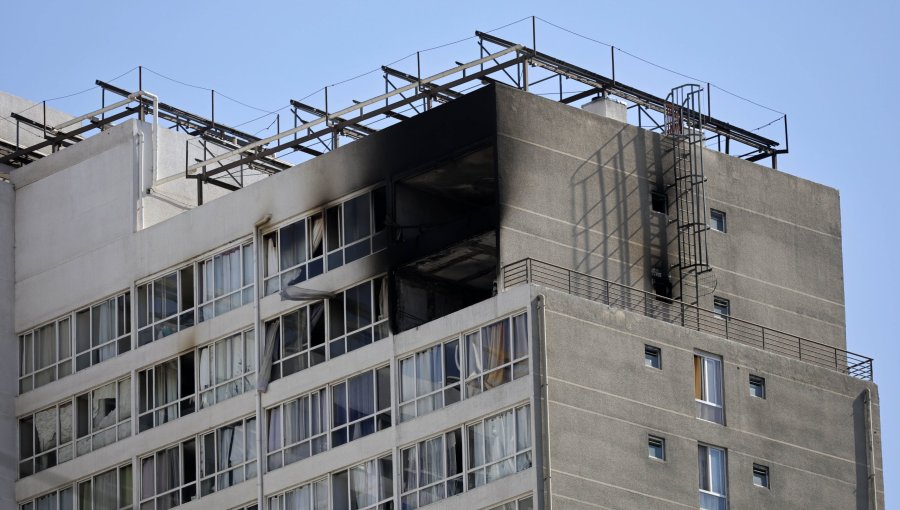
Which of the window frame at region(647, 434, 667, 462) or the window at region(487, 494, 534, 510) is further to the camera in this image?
the window frame at region(647, 434, 667, 462)

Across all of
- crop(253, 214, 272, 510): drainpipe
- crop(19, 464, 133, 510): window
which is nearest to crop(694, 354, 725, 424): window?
crop(253, 214, 272, 510): drainpipe

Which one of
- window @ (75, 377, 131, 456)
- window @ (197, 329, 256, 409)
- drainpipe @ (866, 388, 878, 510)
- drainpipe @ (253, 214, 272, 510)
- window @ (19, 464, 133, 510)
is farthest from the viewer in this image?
window @ (75, 377, 131, 456)

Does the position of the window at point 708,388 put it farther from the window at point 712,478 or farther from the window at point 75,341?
the window at point 75,341

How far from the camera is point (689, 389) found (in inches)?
3455

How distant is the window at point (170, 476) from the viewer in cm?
9444

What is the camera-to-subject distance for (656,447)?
86.4m

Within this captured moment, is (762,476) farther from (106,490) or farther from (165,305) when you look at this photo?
(106,490)

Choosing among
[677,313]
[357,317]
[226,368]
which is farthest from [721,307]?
[226,368]

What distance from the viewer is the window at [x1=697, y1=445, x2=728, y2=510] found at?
87.1 metres

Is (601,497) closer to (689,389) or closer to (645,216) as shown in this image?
(689,389)

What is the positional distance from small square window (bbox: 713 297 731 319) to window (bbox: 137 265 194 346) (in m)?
18.5

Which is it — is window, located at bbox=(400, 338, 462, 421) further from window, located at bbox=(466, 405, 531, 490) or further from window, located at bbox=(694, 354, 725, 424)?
window, located at bbox=(694, 354, 725, 424)

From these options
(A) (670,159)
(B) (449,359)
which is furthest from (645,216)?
(B) (449,359)


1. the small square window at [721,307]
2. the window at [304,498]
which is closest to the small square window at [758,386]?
the small square window at [721,307]
